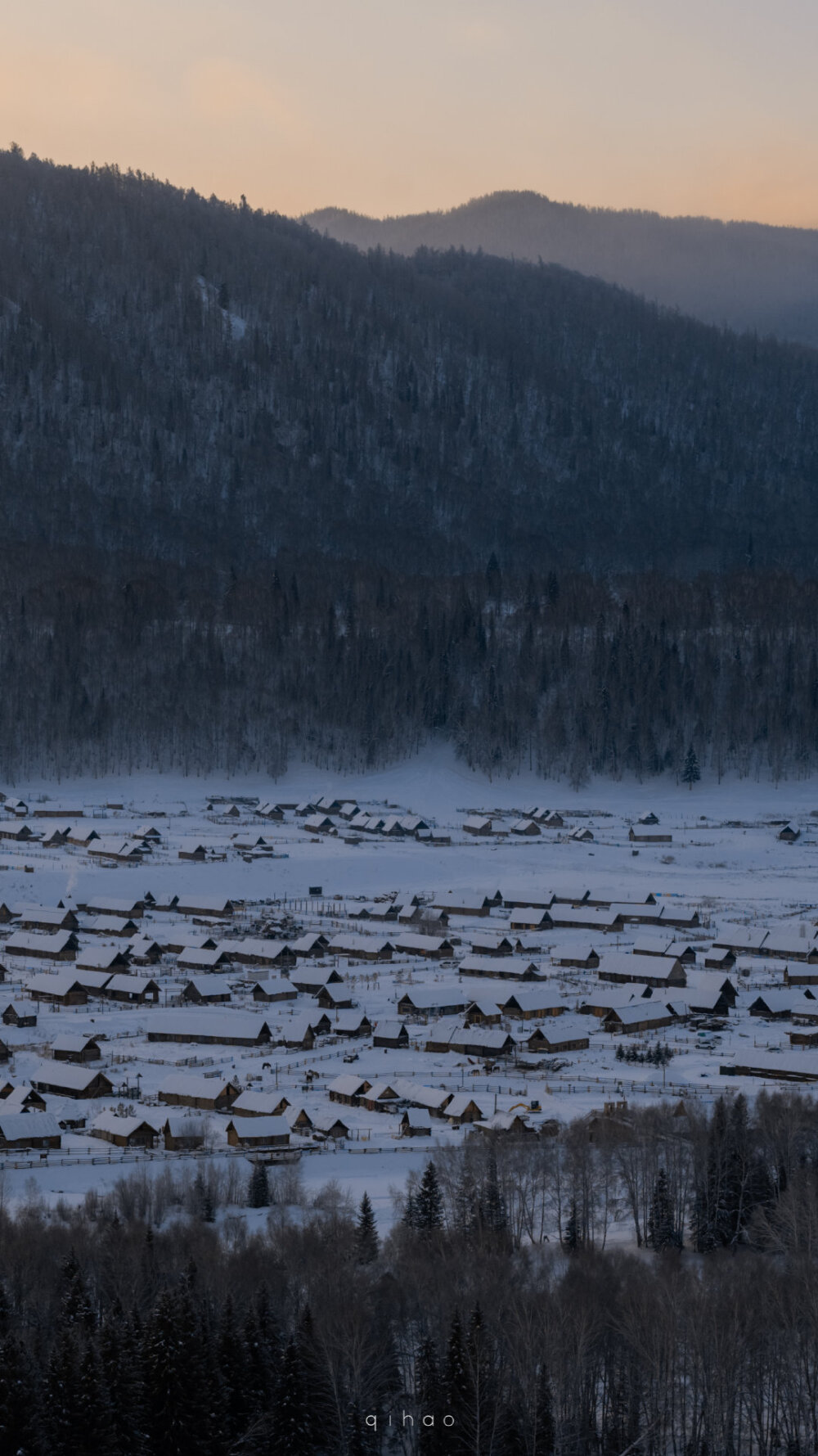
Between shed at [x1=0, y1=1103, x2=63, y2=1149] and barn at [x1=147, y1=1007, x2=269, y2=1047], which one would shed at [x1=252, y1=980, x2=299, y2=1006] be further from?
shed at [x1=0, y1=1103, x2=63, y2=1149]

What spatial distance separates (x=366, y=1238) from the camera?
32938 mm

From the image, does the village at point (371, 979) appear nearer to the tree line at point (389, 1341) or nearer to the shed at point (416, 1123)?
the shed at point (416, 1123)

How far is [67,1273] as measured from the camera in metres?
30.4

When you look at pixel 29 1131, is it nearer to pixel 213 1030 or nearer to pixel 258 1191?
pixel 258 1191

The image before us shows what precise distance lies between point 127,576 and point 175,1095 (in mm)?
122268

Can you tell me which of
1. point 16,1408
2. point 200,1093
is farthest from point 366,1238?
point 200,1093

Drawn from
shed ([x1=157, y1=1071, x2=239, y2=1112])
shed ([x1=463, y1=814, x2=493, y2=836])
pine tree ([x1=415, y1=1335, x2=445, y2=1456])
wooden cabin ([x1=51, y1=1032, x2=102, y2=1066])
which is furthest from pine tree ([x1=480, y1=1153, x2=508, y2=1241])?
shed ([x1=463, y1=814, x2=493, y2=836])

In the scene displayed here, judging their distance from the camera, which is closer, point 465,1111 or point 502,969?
point 465,1111

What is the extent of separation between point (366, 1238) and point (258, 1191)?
470 centimetres

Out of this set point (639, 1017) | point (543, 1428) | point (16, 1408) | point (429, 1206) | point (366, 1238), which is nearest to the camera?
point (16, 1408)

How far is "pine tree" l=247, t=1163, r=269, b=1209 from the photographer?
36781 millimetres

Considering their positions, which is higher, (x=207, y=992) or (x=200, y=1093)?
(x=200, y=1093)

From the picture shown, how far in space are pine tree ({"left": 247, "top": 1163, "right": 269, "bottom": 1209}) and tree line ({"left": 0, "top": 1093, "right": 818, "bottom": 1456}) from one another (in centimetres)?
238

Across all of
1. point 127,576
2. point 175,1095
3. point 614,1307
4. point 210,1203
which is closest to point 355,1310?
point 614,1307
